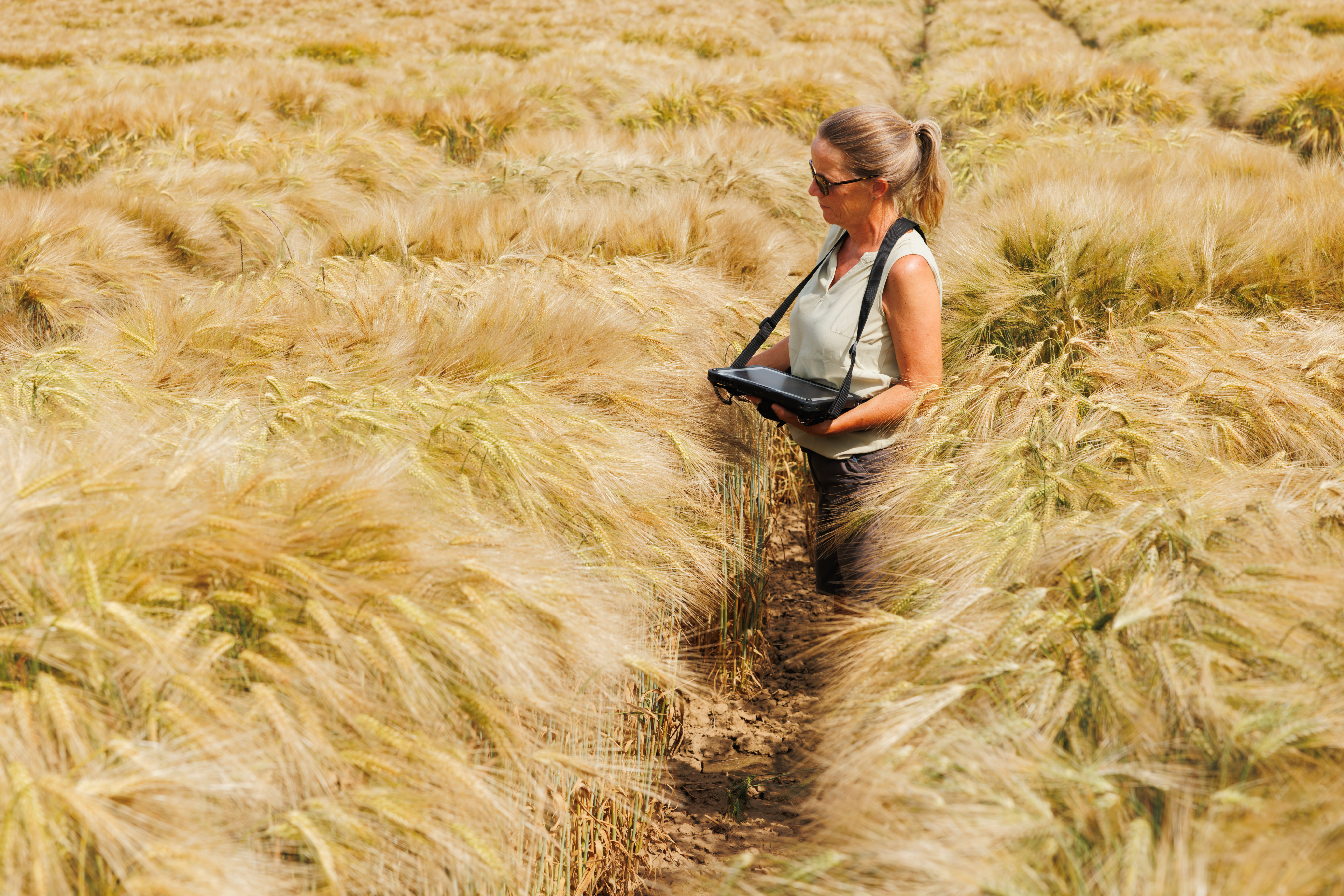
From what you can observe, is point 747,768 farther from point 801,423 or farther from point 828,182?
point 828,182

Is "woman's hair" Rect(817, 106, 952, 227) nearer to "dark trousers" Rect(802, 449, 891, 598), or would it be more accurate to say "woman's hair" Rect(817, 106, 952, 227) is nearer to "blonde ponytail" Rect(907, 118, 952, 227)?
"blonde ponytail" Rect(907, 118, 952, 227)

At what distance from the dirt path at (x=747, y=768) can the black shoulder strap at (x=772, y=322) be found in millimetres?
867

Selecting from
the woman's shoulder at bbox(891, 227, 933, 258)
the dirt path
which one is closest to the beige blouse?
the woman's shoulder at bbox(891, 227, 933, 258)

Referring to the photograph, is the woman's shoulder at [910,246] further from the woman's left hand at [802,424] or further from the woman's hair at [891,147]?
the woman's left hand at [802,424]

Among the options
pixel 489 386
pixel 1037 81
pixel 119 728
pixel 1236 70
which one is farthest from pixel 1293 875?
pixel 1236 70

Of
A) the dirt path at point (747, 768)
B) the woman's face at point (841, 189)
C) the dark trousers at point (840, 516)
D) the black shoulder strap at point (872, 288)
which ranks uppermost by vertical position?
the woman's face at point (841, 189)

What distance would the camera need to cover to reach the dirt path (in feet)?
7.45

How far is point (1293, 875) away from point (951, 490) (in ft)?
4.09

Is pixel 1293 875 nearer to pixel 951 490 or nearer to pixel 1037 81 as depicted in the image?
pixel 951 490

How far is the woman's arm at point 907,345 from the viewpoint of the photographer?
2.26 m

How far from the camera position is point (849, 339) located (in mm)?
2363

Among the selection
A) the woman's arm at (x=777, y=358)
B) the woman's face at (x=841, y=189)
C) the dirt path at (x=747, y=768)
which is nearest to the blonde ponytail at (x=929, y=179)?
the woman's face at (x=841, y=189)

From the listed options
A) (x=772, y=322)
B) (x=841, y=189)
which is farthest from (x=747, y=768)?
(x=841, y=189)

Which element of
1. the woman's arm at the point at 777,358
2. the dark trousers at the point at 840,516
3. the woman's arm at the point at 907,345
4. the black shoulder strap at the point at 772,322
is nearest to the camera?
the woman's arm at the point at 907,345
